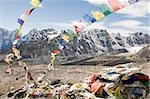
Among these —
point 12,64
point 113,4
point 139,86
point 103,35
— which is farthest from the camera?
point 103,35

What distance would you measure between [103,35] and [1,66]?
166cm

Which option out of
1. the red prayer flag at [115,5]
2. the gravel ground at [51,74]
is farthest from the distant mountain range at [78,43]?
the red prayer flag at [115,5]

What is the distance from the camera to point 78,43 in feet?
23.3

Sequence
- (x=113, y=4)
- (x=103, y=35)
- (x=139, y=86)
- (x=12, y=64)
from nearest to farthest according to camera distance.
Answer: (x=113, y=4)
(x=139, y=86)
(x=12, y=64)
(x=103, y=35)

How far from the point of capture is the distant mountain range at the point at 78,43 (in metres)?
6.83

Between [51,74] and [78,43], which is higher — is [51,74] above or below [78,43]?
below

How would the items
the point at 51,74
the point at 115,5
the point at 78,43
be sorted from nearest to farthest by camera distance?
the point at 115,5, the point at 51,74, the point at 78,43

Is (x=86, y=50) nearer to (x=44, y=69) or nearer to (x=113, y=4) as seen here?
(x=44, y=69)

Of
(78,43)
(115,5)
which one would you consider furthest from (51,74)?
(115,5)

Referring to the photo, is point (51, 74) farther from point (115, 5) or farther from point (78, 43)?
point (115, 5)

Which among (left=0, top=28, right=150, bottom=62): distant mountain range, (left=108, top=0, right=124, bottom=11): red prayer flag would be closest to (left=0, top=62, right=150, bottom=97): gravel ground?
(left=0, top=28, right=150, bottom=62): distant mountain range

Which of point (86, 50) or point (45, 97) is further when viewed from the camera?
point (86, 50)

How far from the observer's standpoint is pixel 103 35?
23.6 ft

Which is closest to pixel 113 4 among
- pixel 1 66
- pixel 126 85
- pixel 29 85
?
pixel 126 85
